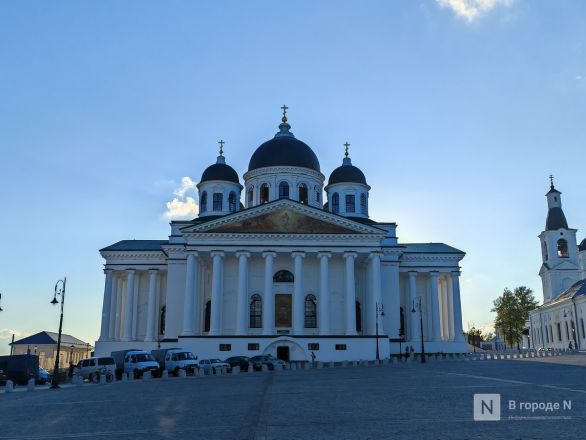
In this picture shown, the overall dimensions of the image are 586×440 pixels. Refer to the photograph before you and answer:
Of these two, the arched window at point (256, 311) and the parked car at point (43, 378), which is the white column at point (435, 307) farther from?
the parked car at point (43, 378)

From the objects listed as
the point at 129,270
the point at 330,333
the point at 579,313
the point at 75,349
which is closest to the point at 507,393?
the point at 330,333

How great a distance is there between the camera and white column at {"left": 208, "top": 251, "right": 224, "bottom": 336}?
47.9 metres

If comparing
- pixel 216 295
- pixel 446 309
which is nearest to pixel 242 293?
pixel 216 295

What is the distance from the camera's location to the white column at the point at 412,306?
5670cm

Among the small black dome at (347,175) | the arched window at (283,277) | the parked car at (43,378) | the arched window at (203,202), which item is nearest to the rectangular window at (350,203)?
the small black dome at (347,175)

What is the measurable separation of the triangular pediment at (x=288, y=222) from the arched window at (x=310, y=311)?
6.47 m

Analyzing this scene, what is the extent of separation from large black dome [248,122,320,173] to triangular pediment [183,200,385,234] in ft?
33.9

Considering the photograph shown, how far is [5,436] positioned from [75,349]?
3192 inches

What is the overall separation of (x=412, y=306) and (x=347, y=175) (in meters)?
15.5

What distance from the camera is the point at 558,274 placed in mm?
89625

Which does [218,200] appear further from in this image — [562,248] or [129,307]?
[562,248]

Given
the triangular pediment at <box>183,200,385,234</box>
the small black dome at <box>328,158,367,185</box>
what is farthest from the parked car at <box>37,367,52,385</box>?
the small black dome at <box>328,158,367,185</box>

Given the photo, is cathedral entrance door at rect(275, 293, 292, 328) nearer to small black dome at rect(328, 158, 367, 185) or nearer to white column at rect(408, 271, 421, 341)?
white column at rect(408, 271, 421, 341)

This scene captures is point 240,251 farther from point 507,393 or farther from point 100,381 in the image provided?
point 507,393
